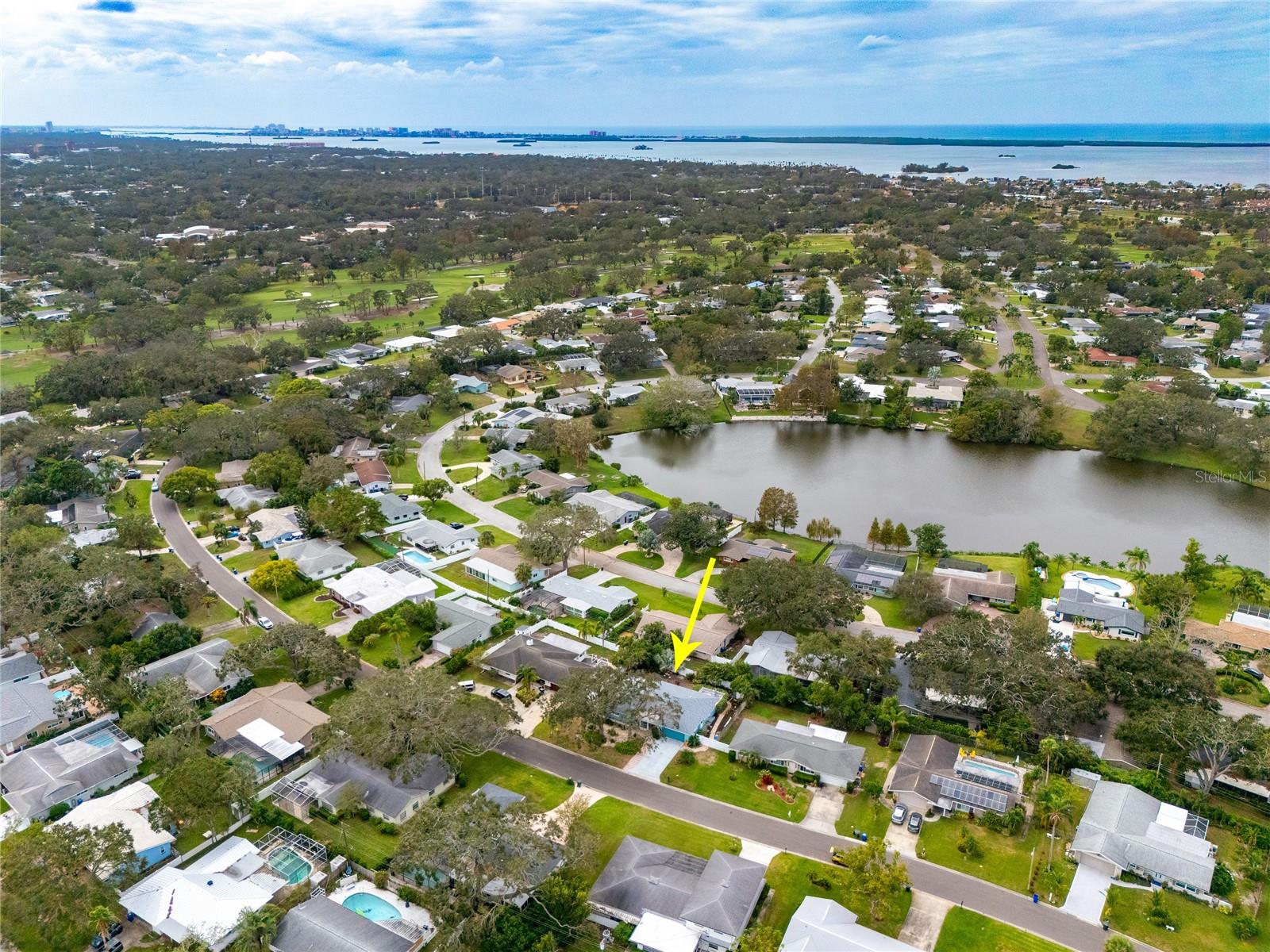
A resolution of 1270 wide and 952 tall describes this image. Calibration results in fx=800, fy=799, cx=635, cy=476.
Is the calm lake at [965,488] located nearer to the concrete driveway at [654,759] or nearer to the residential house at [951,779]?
the residential house at [951,779]

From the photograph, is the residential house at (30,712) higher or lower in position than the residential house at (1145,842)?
lower

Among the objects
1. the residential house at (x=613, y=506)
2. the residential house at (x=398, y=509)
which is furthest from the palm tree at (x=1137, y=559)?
the residential house at (x=398, y=509)

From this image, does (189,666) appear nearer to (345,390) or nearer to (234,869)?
(234,869)

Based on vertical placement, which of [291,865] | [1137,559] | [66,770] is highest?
[1137,559]

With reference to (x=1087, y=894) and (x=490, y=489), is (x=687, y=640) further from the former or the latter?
(x=490, y=489)

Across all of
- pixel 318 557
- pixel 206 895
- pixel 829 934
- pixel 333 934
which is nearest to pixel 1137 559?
pixel 829 934
